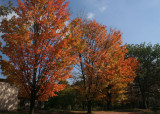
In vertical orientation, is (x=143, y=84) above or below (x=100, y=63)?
below

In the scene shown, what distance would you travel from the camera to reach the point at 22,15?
337 inches

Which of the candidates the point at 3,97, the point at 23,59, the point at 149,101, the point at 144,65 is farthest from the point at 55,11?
the point at 149,101

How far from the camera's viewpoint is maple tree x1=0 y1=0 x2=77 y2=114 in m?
7.82

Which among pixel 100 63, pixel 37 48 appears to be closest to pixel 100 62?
pixel 100 63

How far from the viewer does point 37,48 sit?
794cm

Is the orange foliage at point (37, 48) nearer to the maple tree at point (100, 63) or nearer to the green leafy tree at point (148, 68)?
the maple tree at point (100, 63)

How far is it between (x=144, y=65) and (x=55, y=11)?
23.7 metres

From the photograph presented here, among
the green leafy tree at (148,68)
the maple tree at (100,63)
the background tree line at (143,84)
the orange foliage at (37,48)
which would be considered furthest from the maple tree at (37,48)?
the green leafy tree at (148,68)

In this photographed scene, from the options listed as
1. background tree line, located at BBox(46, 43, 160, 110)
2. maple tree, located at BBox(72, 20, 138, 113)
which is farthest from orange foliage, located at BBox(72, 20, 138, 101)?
background tree line, located at BBox(46, 43, 160, 110)

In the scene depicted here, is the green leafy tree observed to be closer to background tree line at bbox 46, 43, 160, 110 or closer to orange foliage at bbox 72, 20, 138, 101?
background tree line at bbox 46, 43, 160, 110

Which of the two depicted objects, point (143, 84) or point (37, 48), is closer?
point (37, 48)

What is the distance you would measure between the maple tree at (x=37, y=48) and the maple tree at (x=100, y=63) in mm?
3784

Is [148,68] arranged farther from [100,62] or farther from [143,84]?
[100,62]

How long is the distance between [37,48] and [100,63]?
675cm
